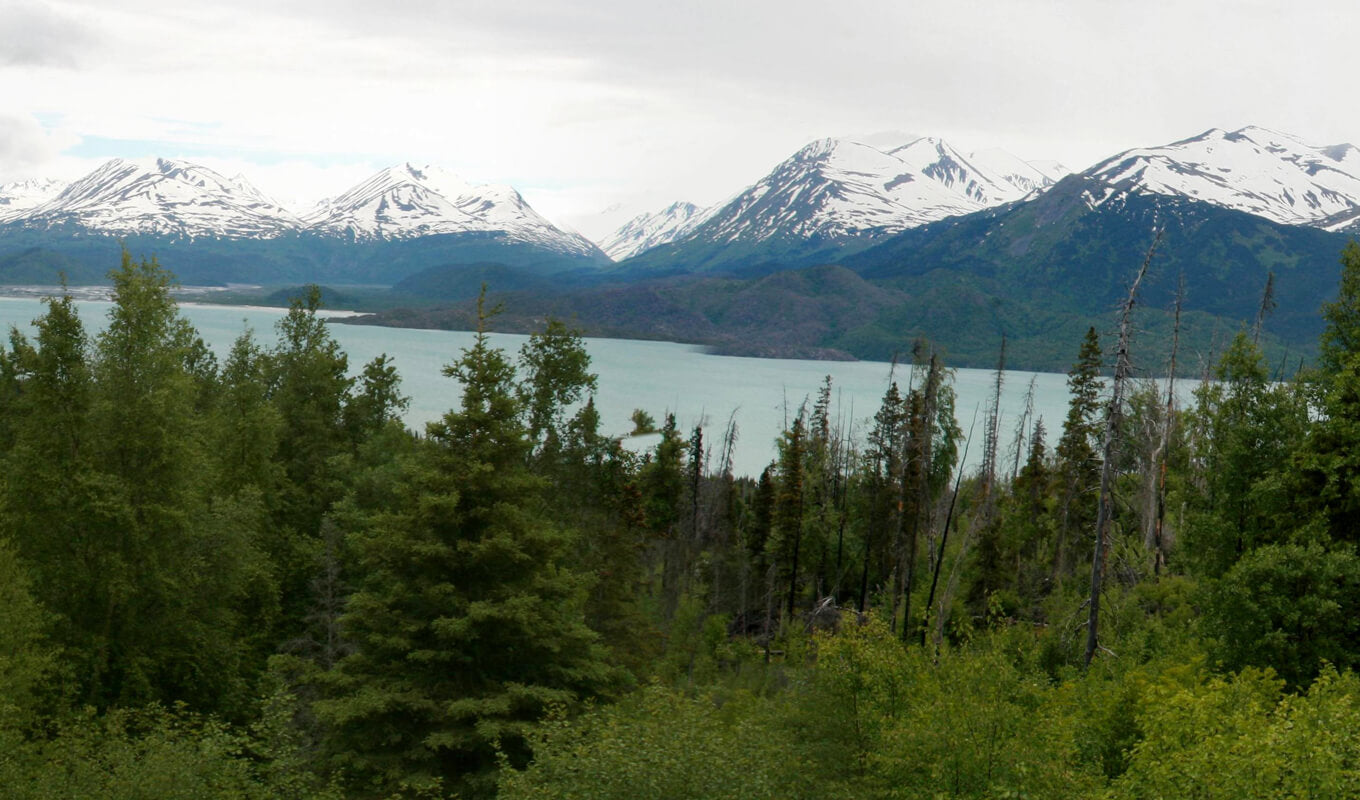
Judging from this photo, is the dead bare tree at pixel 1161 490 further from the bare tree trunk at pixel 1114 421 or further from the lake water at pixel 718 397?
the lake water at pixel 718 397

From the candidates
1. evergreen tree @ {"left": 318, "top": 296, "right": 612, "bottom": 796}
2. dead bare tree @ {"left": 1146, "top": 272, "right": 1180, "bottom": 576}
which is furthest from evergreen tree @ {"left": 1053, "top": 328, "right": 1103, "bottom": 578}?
evergreen tree @ {"left": 318, "top": 296, "right": 612, "bottom": 796}

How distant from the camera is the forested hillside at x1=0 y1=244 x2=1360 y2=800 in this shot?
1567 centimetres

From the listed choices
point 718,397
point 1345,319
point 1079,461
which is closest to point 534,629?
point 1345,319

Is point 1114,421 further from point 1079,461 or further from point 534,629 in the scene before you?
point 534,629

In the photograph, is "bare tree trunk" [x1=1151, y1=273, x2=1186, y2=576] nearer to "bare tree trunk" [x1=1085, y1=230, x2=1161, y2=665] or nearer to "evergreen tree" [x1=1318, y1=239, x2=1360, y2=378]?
"evergreen tree" [x1=1318, y1=239, x2=1360, y2=378]

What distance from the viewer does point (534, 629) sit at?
2141cm

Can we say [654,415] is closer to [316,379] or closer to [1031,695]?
[316,379]

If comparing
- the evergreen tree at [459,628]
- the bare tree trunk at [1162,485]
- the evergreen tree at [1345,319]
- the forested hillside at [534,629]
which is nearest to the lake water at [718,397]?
the bare tree trunk at [1162,485]

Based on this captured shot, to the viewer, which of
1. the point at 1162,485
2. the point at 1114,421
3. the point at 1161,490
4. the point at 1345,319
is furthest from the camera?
the point at 1161,490

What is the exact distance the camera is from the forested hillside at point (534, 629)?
51.4 feet

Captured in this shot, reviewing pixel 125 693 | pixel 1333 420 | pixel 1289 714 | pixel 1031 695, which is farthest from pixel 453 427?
pixel 1333 420

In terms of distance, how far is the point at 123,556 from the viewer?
25031mm

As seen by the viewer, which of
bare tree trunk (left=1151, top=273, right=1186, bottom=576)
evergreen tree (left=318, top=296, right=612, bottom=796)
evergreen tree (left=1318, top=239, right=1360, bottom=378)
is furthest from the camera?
bare tree trunk (left=1151, top=273, right=1186, bottom=576)

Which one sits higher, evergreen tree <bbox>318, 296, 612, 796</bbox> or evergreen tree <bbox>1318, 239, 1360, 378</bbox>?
evergreen tree <bbox>1318, 239, 1360, 378</bbox>
